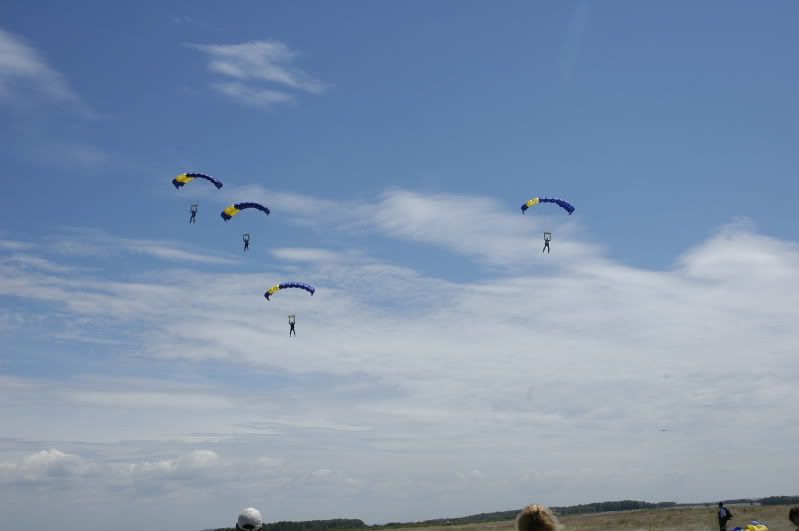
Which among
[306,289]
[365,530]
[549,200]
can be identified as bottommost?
[365,530]

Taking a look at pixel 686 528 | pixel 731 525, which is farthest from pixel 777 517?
pixel 686 528

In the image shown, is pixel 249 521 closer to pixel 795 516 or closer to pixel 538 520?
pixel 538 520

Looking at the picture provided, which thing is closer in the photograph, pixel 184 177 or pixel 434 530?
pixel 184 177

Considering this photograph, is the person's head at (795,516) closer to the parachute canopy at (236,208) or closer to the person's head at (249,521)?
the person's head at (249,521)

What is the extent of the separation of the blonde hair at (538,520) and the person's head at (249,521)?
276 centimetres

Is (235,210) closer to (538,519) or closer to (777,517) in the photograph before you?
(777,517)

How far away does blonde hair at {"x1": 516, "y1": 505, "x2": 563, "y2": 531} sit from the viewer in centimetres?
596

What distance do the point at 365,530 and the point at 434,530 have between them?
23907 mm

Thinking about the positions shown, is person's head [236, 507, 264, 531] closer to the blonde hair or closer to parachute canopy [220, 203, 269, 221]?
the blonde hair

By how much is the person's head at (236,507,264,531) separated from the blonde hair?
2759mm

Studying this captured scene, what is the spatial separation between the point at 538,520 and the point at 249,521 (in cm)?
300

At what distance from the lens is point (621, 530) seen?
5478cm

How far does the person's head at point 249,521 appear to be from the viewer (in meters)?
7.54

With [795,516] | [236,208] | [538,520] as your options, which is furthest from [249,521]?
[236,208]
